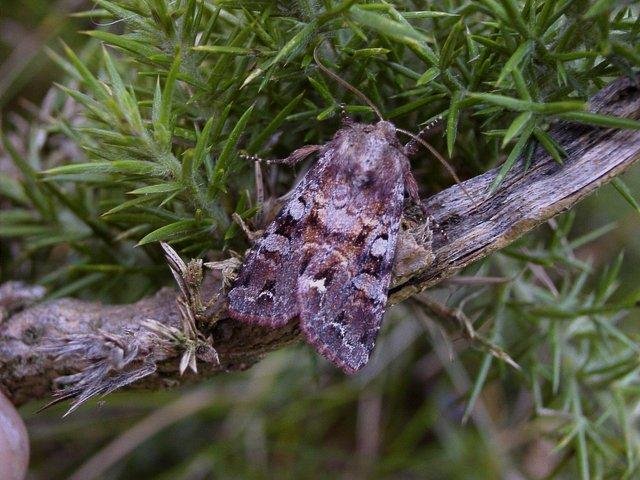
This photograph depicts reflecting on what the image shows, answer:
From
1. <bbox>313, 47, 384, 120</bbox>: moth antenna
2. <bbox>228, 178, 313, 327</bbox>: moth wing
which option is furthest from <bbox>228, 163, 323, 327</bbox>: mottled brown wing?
<bbox>313, 47, 384, 120</bbox>: moth antenna

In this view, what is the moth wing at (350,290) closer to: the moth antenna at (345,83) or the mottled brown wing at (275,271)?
the mottled brown wing at (275,271)

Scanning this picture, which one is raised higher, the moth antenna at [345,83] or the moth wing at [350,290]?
the moth antenna at [345,83]

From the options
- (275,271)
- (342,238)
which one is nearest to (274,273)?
(275,271)

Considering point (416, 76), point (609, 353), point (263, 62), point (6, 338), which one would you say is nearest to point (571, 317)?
point (609, 353)

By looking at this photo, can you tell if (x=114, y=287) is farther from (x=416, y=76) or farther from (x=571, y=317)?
(x=571, y=317)

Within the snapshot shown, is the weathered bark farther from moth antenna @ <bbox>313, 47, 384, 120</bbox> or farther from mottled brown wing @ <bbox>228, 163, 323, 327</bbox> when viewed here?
moth antenna @ <bbox>313, 47, 384, 120</bbox>

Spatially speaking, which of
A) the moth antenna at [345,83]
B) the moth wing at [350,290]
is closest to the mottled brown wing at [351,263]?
the moth wing at [350,290]
